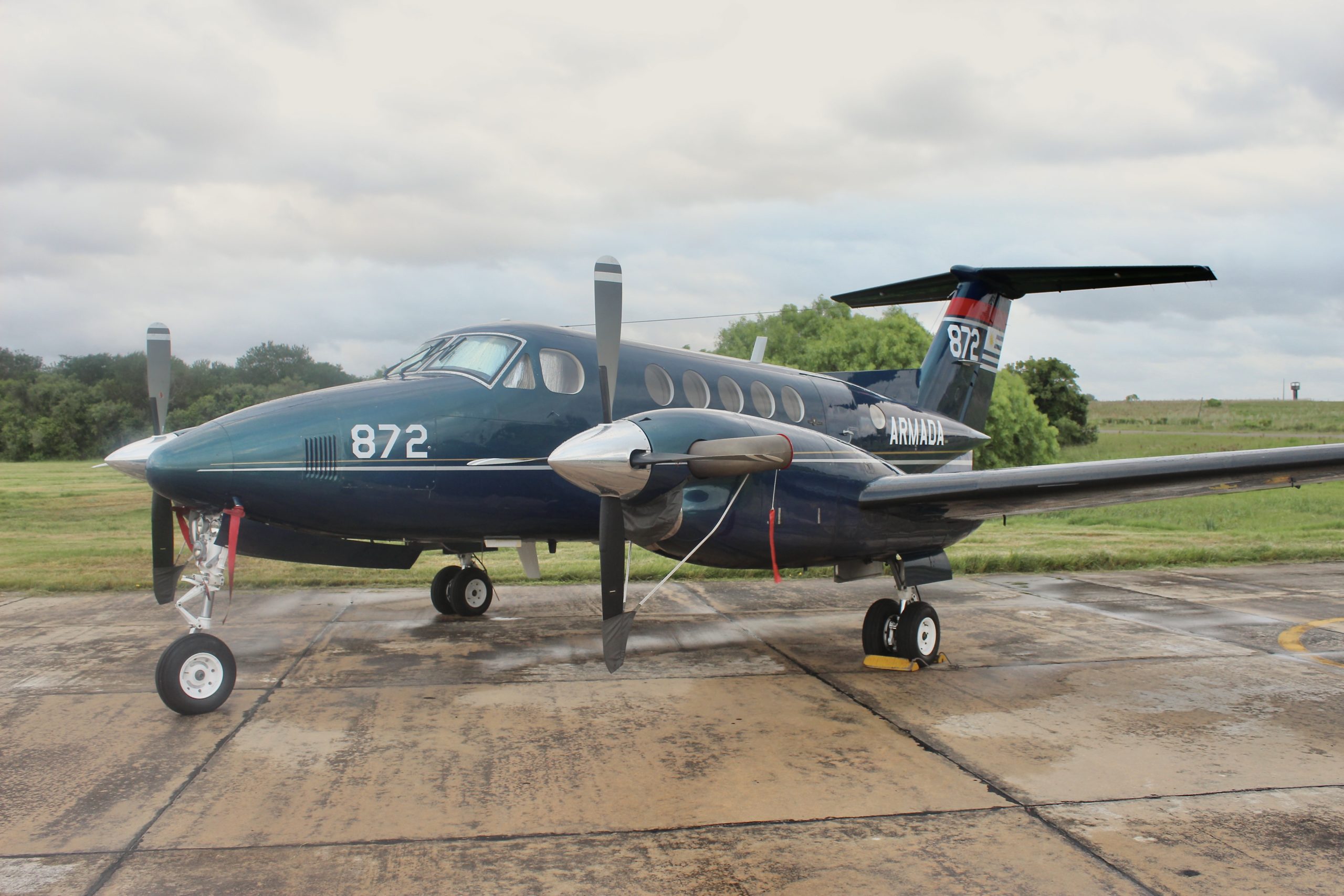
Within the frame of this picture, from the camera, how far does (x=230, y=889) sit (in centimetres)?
412

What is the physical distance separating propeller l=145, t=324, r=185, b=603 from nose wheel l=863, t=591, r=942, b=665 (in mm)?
6232

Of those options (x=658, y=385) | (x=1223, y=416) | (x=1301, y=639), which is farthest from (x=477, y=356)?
(x=1223, y=416)

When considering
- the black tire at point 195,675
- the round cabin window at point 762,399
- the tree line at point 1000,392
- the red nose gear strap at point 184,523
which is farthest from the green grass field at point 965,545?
the tree line at point 1000,392

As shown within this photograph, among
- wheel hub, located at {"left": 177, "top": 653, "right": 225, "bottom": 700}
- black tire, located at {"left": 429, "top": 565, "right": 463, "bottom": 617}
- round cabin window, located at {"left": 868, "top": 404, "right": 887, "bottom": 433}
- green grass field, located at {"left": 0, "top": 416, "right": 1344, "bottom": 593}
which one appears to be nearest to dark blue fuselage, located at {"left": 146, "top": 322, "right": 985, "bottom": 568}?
wheel hub, located at {"left": 177, "top": 653, "right": 225, "bottom": 700}

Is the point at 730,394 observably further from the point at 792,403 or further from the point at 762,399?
the point at 792,403

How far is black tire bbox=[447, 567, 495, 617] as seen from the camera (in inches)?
433

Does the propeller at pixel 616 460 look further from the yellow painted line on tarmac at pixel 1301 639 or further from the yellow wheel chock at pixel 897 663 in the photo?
the yellow painted line on tarmac at pixel 1301 639

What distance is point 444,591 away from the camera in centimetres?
1114

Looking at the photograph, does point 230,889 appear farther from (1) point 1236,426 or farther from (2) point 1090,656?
(1) point 1236,426

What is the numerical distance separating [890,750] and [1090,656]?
12.6 feet

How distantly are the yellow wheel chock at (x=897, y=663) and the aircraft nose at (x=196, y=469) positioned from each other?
223 inches

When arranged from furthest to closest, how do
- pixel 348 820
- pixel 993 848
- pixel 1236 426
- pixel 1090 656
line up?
pixel 1236 426 → pixel 1090 656 → pixel 348 820 → pixel 993 848

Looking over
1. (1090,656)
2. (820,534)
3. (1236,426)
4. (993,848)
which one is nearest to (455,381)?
(820,534)

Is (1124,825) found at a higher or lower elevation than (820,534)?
lower
